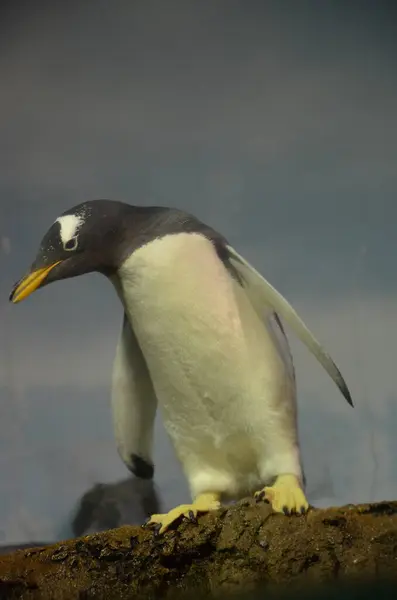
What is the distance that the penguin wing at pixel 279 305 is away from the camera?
136 cm

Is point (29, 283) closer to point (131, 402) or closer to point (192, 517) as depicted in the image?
point (131, 402)

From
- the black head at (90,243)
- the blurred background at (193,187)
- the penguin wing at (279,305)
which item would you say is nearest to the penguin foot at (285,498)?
the penguin wing at (279,305)

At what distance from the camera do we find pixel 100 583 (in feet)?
3.71

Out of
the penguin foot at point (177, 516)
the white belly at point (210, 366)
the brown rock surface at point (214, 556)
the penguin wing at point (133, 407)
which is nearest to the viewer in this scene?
the brown rock surface at point (214, 556)

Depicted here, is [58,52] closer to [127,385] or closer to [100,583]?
[127,385]

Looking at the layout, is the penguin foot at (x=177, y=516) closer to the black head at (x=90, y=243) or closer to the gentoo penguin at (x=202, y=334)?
the gentoo penguin at (x=202, y=334)

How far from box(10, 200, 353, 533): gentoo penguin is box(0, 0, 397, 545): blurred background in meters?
0.22

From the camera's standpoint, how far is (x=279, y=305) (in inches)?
54.3

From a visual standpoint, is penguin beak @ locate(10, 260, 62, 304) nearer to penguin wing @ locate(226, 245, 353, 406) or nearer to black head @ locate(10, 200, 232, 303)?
black head @ locate(10, 200, 232, 303)

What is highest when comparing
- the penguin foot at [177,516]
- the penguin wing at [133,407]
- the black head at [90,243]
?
the black head at [90,243]

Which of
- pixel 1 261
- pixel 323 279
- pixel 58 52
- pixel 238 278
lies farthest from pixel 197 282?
pixel 58 52

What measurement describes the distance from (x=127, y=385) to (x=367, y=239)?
0.66 m

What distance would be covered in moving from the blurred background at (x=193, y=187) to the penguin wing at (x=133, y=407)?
0.04m

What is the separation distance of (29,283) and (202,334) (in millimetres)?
366
